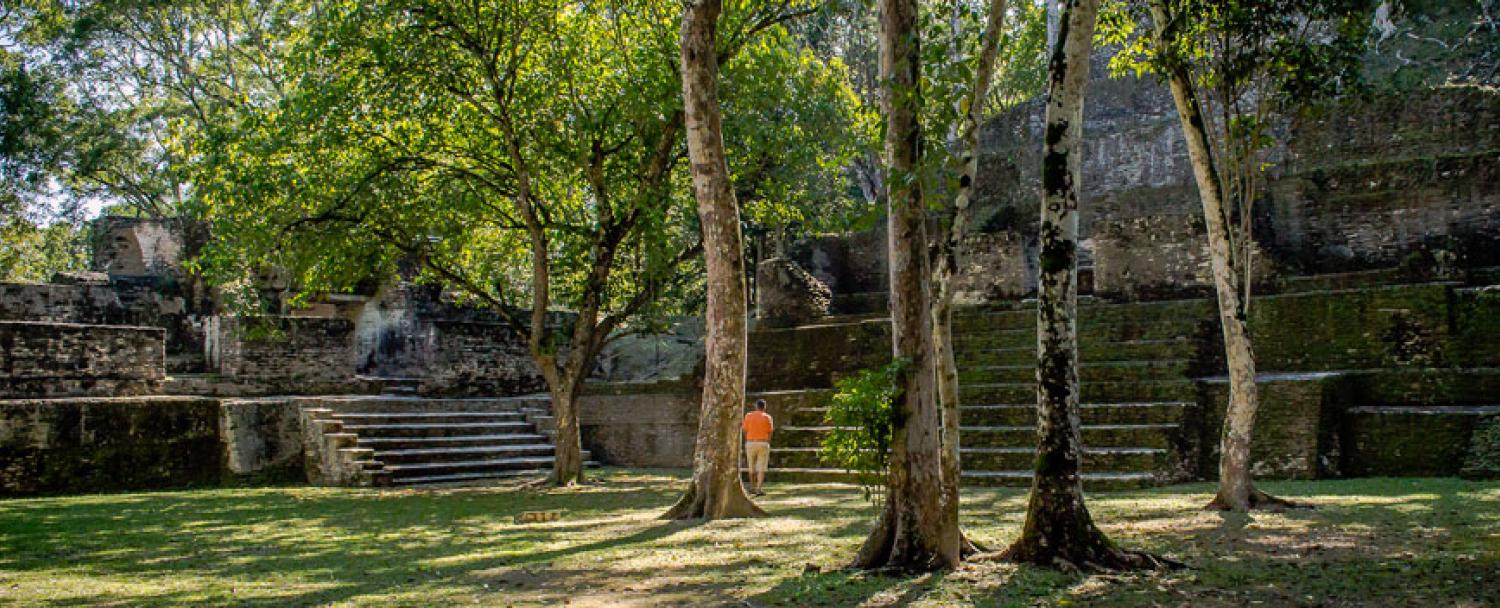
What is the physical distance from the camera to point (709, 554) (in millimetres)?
7078

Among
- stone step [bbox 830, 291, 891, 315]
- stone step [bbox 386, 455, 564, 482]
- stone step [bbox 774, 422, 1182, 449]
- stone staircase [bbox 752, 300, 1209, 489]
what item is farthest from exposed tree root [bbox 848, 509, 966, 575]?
stone step [bbox 830, 291, 891, 315]

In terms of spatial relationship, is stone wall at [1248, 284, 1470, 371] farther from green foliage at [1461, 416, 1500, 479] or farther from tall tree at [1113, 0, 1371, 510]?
tall tree at [1113, 0, 1371, 510]

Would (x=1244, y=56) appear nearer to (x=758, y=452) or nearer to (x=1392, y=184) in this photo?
(x=758, y=452)

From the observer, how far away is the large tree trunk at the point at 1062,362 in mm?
5910

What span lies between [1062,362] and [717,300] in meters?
3.61

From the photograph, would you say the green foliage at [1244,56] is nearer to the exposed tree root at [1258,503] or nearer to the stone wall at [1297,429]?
the exposed tree root at [1258,503]

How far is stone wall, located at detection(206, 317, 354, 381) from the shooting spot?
A: 52.9ft

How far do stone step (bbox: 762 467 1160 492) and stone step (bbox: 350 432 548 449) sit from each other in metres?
4.18

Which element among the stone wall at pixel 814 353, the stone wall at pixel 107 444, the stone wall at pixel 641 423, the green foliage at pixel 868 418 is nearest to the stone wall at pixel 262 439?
the stone wall at pixel 107 444

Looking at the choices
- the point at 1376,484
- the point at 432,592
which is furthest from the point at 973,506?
the point at 432,592

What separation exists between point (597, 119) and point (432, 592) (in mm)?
7420

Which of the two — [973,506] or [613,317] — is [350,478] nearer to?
[613,317]

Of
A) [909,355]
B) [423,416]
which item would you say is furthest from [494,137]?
[909,355]

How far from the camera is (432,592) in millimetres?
5781
